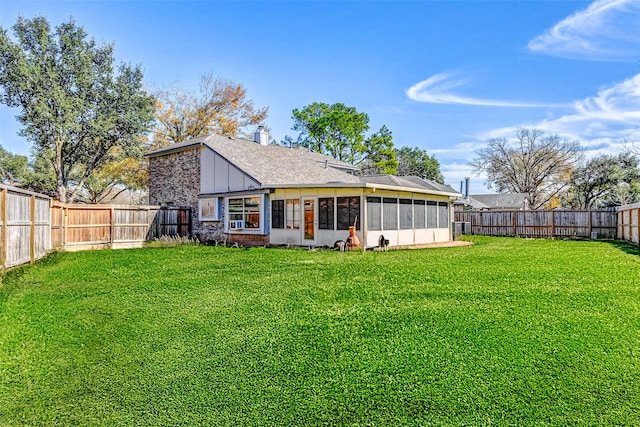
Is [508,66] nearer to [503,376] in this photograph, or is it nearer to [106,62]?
[503,376]

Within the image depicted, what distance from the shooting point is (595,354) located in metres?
4.06

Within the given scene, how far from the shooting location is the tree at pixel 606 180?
31453 mm

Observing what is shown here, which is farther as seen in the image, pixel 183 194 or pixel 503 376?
pixel 183 194

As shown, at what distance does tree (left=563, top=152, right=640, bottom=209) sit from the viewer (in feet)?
103

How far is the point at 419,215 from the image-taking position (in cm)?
1653

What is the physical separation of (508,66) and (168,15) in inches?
484

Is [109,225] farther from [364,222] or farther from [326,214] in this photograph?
[364,222]

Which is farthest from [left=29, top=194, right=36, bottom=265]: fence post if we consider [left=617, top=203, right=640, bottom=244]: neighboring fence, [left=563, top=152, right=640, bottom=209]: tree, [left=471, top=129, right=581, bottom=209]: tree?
[left=471, top=129, right=581, bottom=209]: tree

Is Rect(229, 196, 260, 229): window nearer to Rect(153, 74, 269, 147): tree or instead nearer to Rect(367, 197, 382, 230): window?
Rect(367, 197, 382, 230): window

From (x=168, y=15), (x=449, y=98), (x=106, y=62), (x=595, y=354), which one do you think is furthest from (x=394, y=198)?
(x=106, y=62)

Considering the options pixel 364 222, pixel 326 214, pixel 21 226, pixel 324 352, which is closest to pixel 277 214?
pixel 326 214

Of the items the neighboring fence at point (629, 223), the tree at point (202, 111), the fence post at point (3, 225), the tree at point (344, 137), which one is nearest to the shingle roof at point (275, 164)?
the neighboring fence at point (629, 223)

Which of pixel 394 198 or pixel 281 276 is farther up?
pixel 394 198

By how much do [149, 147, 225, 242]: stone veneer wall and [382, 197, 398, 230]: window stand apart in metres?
7.22
